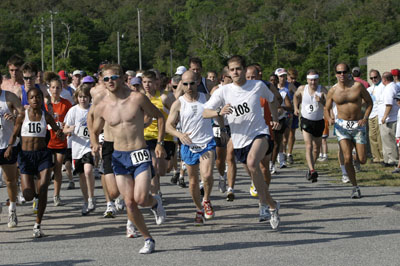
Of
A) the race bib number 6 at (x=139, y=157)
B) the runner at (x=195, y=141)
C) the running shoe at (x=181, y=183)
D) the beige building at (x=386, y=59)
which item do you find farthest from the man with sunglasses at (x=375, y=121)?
the beige building at (x=386, y=59)

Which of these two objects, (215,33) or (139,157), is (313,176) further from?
(215,33)

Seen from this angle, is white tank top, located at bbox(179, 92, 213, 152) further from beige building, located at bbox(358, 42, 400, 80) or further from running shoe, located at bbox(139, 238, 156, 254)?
beige building, located at bbox(358, 42, 400, 80)

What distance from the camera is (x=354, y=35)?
104250mm

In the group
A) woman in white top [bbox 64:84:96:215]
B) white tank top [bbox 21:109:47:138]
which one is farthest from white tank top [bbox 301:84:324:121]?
white tank top [bbox 21:109:47:138]

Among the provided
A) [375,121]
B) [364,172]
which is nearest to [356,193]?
[364,172]

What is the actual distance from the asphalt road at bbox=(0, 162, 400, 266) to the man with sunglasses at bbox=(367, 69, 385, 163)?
189 inches

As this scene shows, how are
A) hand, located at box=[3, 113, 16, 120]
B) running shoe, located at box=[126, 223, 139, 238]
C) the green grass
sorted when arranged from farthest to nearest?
the green grass < hand, located at box=[3, 113, 16, 120] < running shoe, located at box=[126, 223, 139, 238]

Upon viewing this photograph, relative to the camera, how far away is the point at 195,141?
962 centimetres

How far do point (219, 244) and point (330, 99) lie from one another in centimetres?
513

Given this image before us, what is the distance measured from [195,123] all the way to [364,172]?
253 inches

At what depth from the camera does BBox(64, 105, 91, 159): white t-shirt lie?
35.3 feet

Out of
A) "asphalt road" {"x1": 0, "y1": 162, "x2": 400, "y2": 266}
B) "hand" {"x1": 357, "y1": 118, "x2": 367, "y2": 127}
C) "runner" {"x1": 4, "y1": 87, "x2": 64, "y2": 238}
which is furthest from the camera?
"hand" {"x1": 357, "y1": 118, "x2": 367, "y2": 127}

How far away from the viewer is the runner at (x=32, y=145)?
30.7 ft

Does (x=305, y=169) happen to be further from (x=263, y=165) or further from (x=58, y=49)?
(x=58, y=49)
